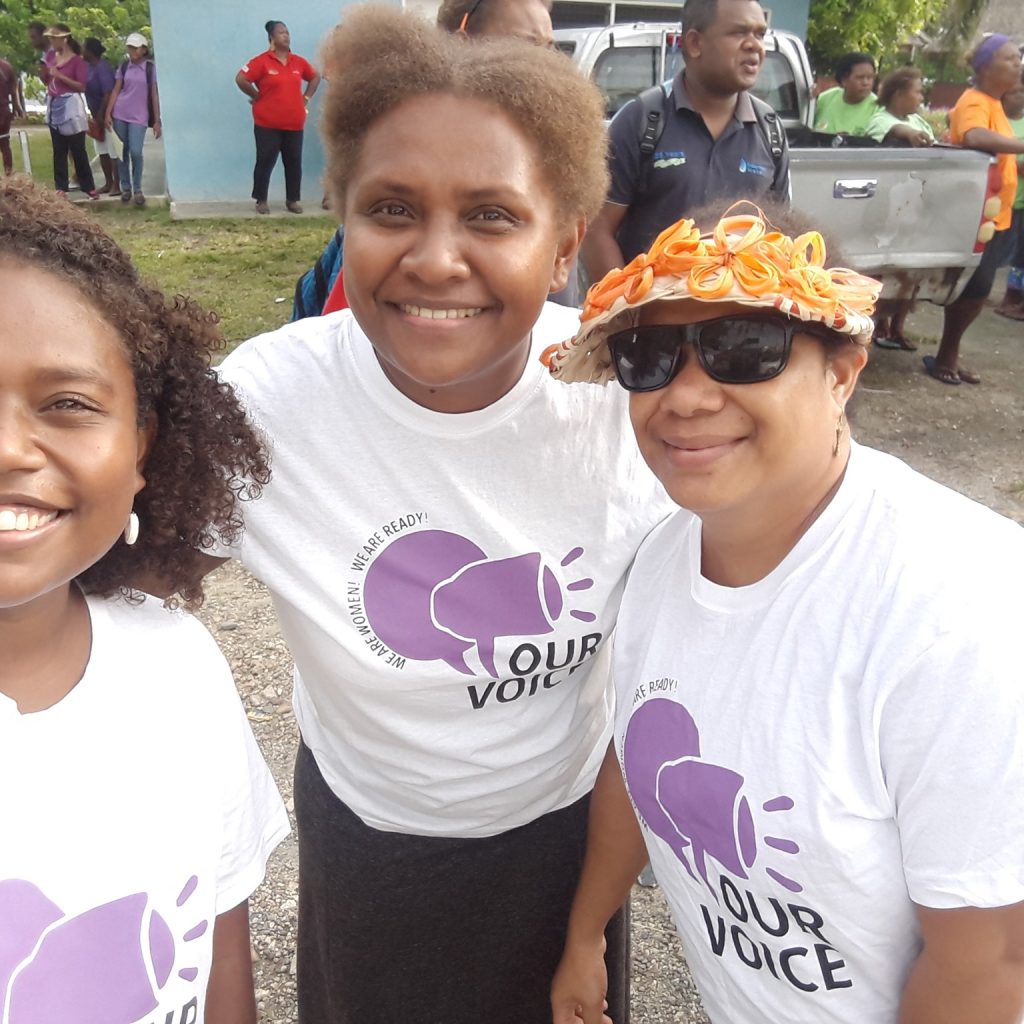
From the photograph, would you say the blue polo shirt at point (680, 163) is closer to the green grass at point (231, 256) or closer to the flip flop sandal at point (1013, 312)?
the green grass at point (231, 256)

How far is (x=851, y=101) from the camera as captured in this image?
7.91m

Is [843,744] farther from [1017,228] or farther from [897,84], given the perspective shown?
[1017,228]

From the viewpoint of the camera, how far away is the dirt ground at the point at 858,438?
8.58 ft

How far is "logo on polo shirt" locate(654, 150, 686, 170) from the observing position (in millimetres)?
4195

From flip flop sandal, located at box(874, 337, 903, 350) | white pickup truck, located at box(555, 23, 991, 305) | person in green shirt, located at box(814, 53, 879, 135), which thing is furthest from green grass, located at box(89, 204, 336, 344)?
person in green shirt, located at box(814, 53, 879, 135)

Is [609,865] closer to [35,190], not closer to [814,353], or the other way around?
[814,353]

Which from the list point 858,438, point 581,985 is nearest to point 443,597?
point 581,985

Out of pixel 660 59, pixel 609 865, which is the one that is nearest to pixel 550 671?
pixel 609 865

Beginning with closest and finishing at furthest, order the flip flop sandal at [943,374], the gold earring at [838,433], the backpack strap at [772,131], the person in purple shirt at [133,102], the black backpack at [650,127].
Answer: the gold earring at [838,433]
the black backpack at [650,127]
the backpack strap at [772,131]
the flip flop sandal at [943,374]
the person in purple shirt at [133,102]

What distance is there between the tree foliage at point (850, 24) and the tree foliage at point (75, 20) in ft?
53.4

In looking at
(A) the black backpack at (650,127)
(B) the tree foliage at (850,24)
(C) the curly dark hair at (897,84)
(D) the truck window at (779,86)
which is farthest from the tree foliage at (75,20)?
(A) the black backpack at (650,127)

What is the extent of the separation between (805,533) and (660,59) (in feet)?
23.1

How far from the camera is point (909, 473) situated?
1.39 meters

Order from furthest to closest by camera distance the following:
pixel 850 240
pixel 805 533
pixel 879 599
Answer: pixel 850 240, pixel 805 533, pixel 879 599
